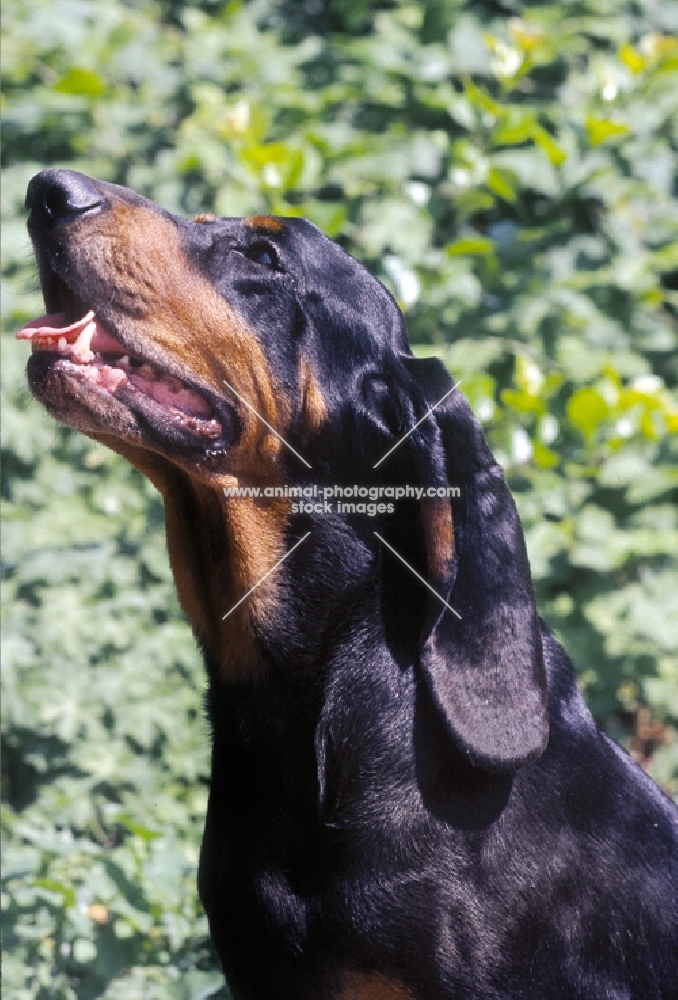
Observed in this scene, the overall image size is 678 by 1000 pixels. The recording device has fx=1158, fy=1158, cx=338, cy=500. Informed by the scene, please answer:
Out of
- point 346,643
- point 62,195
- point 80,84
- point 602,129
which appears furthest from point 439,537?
point 80,84

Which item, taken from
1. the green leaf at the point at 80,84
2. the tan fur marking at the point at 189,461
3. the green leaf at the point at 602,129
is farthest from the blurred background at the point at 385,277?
the tan fur marking at the point at 189,461

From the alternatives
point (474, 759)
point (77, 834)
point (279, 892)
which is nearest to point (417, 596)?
point (474, 759)

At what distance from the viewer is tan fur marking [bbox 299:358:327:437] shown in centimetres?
227

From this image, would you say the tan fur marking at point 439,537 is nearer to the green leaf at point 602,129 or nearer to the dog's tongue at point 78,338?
the dog's tongue at point 78,338

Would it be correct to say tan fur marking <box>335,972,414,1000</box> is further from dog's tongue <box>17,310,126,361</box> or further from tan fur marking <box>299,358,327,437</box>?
dog's tongue <box>17,310,126,361</box>

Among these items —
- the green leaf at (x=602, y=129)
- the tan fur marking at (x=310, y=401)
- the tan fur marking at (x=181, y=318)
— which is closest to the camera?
the tan fur marking at (x=181, y=318)

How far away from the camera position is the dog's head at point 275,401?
2096 millimetres

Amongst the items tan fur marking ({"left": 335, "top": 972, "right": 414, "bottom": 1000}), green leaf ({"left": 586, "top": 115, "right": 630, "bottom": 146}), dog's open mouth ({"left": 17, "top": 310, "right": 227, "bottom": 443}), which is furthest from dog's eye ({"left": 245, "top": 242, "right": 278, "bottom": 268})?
green leaf ({"left": 586, "top": 115, "right": 630, "bottom": 146})

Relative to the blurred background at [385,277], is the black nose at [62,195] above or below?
above

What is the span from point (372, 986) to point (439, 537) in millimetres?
797

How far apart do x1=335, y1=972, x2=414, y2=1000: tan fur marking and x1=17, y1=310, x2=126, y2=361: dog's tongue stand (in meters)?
1.22

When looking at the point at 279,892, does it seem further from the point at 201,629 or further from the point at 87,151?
the point at 87,151

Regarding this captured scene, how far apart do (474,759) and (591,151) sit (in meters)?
3.07

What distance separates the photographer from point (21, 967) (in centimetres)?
284
